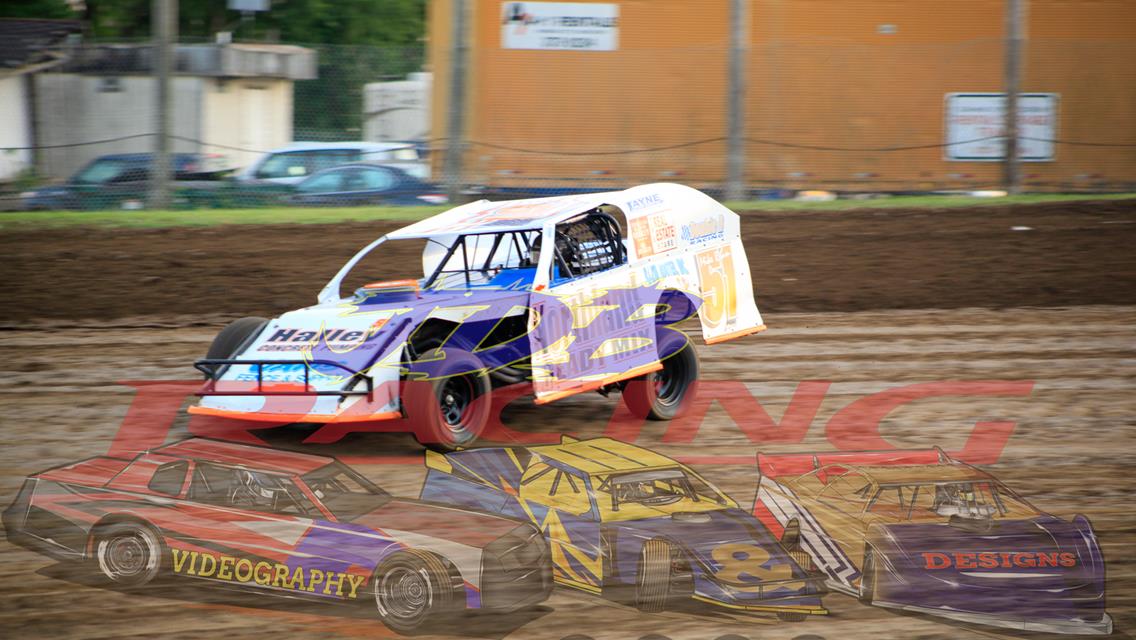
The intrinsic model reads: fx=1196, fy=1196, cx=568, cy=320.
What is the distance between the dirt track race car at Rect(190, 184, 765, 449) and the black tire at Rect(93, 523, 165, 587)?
66.0 inches

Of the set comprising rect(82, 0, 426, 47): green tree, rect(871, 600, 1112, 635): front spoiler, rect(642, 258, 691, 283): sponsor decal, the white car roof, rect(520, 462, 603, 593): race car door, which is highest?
rect(82, 0, 426, 47): green tree

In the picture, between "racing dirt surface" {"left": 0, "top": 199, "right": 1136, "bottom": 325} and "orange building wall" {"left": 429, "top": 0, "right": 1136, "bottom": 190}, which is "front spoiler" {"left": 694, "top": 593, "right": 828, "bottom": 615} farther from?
"orange building wall" {"left": 429, "top": 0, "right": 1136, "bottom": 190}

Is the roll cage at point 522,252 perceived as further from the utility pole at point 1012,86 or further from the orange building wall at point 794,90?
the utility pole at point 1012,86

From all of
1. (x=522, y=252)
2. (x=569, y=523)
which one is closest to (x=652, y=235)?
(x=522, y=252)

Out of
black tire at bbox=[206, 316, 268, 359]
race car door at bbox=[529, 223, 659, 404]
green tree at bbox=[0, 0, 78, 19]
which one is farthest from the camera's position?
green tree at bbox=[0, 0, 78, 19]

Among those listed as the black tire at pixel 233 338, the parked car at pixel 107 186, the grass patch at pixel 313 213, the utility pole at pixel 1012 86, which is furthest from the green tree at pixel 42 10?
the black tire at pixel 233 338

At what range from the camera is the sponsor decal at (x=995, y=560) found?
541 cm

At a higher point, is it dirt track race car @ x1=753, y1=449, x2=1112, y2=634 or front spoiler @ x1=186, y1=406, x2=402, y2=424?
front spoiler @ x1=186, y1=406, x2=402, y2=424

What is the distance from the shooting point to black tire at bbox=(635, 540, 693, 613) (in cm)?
520

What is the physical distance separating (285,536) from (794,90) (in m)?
13.2

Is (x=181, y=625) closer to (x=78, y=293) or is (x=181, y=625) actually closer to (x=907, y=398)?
(x=907, y=398)

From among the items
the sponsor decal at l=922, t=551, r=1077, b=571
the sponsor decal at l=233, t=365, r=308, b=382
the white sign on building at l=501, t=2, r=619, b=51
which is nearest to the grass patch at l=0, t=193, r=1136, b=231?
the white sign on building at l=501, t=2, r=619, b=51

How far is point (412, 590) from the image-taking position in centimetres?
502

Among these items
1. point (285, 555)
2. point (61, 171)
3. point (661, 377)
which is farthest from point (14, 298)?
point (285, 555)
